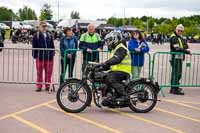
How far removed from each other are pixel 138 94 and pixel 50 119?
1.86 metres

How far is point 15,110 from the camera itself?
29.7 ft

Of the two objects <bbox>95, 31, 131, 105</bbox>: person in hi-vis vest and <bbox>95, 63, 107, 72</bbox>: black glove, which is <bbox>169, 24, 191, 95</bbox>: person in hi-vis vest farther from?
<bbox>95, 63, 107, 72</bbox>: black glove

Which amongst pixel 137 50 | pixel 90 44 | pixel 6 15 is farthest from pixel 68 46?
pixel 6 15

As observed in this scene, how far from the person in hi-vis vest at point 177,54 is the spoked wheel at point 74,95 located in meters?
3.51

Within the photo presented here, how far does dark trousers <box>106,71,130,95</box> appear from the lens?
9.00m

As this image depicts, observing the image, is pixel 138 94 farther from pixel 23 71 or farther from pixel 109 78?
pixel 23 71

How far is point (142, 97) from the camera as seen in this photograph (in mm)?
9109

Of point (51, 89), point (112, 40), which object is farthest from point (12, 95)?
point (112, 40)

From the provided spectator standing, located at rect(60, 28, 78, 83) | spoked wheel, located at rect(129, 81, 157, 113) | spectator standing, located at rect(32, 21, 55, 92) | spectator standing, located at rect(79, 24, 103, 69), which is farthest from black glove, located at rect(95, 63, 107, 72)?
spectator standing, located at rect(32, 21, 55, 92)

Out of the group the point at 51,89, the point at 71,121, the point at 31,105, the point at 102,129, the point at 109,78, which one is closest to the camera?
the point at 102,129

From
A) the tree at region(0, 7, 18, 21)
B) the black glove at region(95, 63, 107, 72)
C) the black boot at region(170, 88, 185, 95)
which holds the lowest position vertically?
the black boot at region(170, 88, 185, 95)

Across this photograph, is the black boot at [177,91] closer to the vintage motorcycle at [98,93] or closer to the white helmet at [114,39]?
the vintage motorcycle at [98,93]

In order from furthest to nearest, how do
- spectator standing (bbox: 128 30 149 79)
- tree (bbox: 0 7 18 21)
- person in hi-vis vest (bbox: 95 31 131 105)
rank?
tree (bbox: 0 7 18 21) < spectator standing (bbox: 128 30 149 79) < person in hi-vis vest (bbox: 95 31 131 105)

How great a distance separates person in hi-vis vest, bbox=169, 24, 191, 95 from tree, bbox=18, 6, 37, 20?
12699 centimetres
